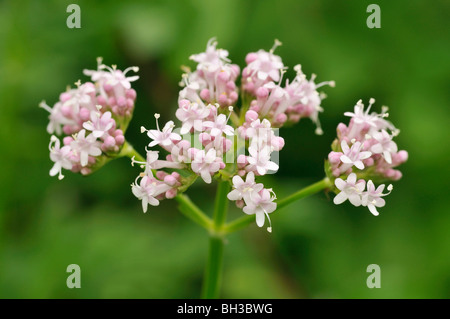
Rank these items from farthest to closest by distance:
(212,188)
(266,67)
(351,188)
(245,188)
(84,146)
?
(212,188), (266,67), (84,146), (351,188), (245,188)

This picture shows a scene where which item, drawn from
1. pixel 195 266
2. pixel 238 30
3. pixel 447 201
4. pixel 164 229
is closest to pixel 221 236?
pixel 195 266

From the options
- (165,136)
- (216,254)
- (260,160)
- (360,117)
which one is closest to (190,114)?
(165,136)

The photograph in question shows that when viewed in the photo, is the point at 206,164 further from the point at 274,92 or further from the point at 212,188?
the point at 212,188

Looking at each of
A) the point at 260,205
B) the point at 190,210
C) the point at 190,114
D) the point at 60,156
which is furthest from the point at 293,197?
the point at 60,156

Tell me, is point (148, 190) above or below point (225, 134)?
below

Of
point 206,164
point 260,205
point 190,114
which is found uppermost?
point 190,114

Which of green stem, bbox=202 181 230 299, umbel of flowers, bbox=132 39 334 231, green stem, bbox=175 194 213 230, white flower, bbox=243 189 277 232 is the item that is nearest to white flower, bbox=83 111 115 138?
umbel of flowers, bbox=132 39 334 231

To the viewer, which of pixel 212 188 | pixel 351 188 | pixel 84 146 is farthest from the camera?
pixel 212 188

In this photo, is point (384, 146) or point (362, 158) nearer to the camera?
point (362, 158)
